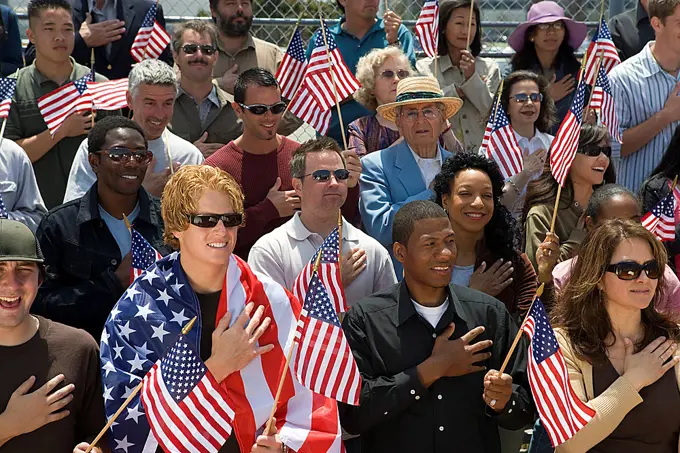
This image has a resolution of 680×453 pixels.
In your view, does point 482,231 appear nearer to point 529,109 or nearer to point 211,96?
point 529,109

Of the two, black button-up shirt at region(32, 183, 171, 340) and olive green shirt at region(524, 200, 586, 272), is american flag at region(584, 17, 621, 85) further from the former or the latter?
black button-up shirt at region(32, 183, 171, 340)

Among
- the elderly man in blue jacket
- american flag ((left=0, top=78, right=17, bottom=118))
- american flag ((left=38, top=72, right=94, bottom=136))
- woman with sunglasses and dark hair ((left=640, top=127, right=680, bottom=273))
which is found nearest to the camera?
the elderly man in blue jacket

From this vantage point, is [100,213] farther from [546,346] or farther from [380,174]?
[546,346]

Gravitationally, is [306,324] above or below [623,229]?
below

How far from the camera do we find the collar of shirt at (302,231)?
661cm

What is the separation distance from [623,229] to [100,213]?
119 inches

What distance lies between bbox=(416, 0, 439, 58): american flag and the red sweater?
182 cm

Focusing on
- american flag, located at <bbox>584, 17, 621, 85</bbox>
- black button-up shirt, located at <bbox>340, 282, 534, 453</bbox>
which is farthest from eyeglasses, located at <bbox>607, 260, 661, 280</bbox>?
american flag, located at <bbox>584, 17, 621, 85</bbox>

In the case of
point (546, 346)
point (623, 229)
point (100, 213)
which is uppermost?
point (623, 229)

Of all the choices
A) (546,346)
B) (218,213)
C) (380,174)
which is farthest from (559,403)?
(380,174)

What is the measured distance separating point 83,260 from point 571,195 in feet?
11.2

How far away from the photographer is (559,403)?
5.21m

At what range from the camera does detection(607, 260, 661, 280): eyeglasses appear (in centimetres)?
553

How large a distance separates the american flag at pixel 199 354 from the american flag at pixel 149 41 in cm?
405
